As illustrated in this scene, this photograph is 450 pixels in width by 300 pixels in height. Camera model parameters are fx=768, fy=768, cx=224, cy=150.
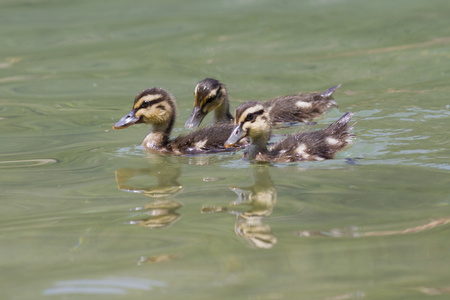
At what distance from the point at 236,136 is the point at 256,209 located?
A: 1.56 meters

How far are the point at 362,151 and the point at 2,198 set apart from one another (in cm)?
270

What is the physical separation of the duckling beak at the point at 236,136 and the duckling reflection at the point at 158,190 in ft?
1.44

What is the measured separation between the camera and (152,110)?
6.68 metres

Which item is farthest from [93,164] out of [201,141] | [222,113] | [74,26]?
[74,26]

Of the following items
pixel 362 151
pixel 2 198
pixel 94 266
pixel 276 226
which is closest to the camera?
pixel 94 266

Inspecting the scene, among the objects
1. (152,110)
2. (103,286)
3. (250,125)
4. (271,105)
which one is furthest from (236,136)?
(103,286)

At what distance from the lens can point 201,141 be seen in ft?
20.9

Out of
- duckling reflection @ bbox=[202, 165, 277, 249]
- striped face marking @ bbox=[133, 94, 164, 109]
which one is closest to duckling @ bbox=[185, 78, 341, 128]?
striped face marking @ bbox=[133, 94, 164, 109]

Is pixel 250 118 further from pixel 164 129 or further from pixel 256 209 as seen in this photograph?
pixel 256 209

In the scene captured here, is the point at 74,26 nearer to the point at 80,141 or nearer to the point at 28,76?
the point at 28,76

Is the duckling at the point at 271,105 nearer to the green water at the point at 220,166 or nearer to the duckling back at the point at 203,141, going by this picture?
the green water at the point at 220,166

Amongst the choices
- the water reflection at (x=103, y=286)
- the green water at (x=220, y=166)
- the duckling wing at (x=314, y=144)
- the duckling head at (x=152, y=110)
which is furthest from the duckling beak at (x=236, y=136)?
the water reflection at (x=103, y=286)

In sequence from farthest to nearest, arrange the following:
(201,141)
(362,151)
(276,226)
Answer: (201,141)
(362,151)
(276,226)

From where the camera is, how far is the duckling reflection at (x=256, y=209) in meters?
3.92
